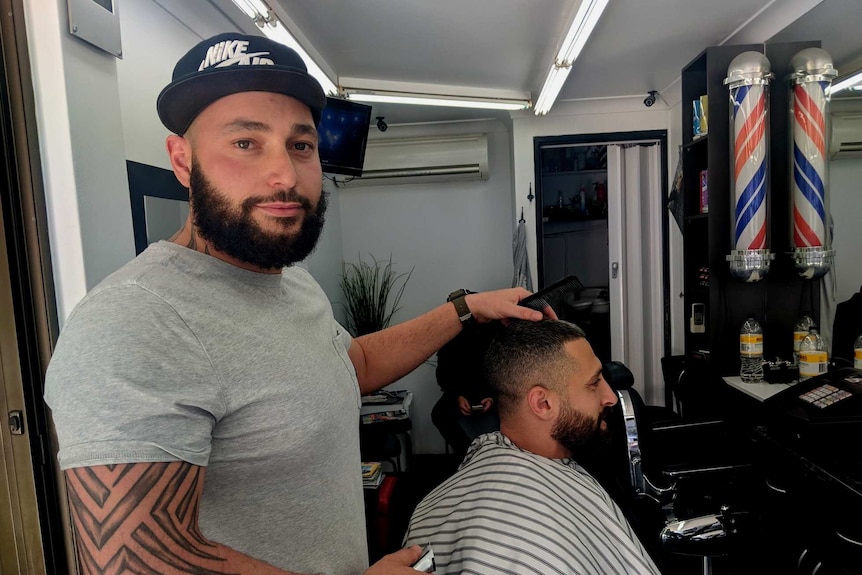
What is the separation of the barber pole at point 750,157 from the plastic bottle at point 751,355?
0.82 ft

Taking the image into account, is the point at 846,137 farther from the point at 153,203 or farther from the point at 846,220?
the point at 153,203

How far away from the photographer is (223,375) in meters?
0.72

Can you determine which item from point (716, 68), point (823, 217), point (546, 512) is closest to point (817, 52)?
point (716, 68)

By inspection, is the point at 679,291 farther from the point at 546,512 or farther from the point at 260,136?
the point at 260,136

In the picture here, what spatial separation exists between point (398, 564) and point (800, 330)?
7.17 ft

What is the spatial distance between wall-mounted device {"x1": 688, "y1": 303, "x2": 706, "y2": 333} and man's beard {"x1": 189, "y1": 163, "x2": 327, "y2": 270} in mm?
2376

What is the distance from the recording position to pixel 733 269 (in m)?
2.18

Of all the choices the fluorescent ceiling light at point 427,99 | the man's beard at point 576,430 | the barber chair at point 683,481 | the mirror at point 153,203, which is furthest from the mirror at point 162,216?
the fluorescent ceiling light at point 427,99

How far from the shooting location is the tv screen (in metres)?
2.55

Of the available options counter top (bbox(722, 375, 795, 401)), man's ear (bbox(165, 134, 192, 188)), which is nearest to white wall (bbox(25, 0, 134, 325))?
man's ear (bbox(165, 134, 192, 188))

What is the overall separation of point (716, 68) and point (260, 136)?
2.25 metres

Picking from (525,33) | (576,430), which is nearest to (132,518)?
(576,430)

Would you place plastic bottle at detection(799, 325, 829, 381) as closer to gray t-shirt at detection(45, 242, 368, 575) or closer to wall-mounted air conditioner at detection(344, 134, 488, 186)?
gray t-shirt at detection(45, 242, 368, 575)

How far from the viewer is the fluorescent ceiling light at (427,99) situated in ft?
9.48
